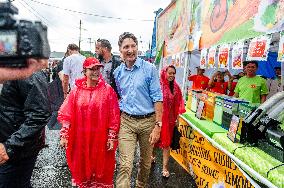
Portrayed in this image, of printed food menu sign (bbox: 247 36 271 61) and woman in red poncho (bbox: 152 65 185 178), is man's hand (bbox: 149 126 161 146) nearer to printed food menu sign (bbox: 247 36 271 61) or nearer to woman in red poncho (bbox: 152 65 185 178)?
printed food menu sign (bbox: 247 36 271 61)

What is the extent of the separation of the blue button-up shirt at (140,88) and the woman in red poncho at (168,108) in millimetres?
1427

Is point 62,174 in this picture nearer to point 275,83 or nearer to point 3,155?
point 3,155

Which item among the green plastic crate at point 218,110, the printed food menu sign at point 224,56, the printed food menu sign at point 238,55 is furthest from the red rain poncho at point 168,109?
the printed food menu sign at point 238,55

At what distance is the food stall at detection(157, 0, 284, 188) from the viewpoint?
10.4ft

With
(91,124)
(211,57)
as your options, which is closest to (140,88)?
(91,124)

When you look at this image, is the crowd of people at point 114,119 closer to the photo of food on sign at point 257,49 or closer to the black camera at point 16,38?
the photo of food on sign at point 257,49

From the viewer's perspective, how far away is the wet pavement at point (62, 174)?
197 inches

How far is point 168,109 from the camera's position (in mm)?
5492

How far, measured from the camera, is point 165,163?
539 cm

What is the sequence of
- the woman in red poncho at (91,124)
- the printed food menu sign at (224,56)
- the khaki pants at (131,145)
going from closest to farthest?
the khaki pants at (131,145) < the woman in red poncho at (91,124) < the printed food menu sign at (224,56)

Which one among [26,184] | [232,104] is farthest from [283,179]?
[26,184]

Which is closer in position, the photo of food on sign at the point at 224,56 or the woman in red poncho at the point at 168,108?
the photo of food on sign at the point at 224,56

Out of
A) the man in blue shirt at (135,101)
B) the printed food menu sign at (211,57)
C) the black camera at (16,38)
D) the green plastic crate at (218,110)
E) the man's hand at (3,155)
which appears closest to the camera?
the black camera at (16,38)

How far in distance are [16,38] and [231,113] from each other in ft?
11.7
